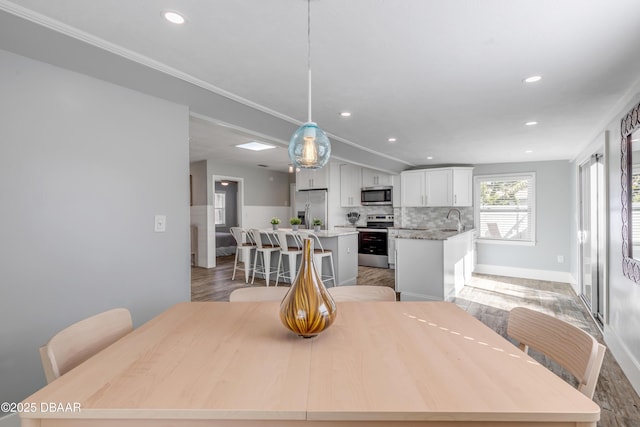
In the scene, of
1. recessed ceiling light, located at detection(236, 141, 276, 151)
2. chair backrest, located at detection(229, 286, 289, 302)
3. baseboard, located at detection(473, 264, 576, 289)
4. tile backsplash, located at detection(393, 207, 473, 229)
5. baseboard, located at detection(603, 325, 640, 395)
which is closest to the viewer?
chair backrest, located at detection(229, 286, 289, 302)

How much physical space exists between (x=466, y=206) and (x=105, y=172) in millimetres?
6040

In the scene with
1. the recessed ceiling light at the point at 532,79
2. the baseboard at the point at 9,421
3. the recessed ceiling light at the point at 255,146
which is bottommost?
the baseboard at the point at 9,421

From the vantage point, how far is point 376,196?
6891 mm

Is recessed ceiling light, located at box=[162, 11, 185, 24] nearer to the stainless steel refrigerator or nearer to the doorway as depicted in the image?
the doorway

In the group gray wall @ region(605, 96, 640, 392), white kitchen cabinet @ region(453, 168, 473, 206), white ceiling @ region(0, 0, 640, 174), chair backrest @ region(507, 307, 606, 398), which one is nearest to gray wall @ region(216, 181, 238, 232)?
white kitchen cabinet @ region(453, 168, 473, 206)

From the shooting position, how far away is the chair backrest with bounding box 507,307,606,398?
100 centimetres

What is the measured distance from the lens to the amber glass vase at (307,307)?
115 centimetres

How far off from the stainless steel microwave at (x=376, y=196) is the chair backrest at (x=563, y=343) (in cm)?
545

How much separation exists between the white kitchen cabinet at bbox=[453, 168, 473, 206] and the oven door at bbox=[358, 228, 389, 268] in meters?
1.55

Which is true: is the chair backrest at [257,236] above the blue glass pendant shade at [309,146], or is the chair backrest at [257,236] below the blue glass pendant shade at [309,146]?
below

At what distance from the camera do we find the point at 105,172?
78.9 inches

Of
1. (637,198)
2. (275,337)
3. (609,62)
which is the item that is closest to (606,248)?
(637,198)

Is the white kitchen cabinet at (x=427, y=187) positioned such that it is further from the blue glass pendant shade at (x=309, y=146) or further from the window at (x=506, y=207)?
the blue glass pendant shade at (x=309, y=146)

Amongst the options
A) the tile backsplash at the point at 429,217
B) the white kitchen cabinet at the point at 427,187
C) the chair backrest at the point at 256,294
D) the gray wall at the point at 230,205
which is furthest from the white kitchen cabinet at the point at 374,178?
the chair backrest at the point at 256,294
